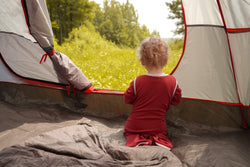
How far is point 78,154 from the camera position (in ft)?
4.30

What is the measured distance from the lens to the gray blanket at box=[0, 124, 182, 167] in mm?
1212

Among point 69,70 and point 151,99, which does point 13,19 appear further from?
point 151,99

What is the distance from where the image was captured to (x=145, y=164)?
3.96 feet

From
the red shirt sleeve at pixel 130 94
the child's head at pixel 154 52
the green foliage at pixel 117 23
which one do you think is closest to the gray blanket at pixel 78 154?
the red shirt sleeve at pixel 130 94

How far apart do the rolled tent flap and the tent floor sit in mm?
402

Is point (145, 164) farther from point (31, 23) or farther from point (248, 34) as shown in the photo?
point (31, 23)

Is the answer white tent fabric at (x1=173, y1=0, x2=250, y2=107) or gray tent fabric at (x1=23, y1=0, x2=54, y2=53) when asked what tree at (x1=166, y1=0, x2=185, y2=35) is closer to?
white tent fabric at (x1=173, y1=0, x2=250, y2=107)

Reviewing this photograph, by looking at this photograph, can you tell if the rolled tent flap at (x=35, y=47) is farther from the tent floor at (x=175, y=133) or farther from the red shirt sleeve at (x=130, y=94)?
the red shirt sleeve at (x=130, y=94)

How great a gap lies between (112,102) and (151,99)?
81cm

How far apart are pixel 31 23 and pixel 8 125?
107 centimetres

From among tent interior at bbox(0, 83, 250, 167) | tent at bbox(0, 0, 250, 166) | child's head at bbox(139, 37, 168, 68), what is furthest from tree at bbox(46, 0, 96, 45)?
child's head at bbox(139, 37, 168, 68)

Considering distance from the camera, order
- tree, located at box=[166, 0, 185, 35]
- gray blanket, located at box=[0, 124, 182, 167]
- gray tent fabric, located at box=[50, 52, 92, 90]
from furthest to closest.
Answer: tree, located at box=[166, 0, 185, 35] → gray tent fabric, located at box=[50, 52, 92, 90] → gray blanket, located at box=[0, 124, 182, 167]

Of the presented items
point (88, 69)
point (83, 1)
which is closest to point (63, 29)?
point (83, 1)

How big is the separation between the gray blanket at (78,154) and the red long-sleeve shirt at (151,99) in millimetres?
214
